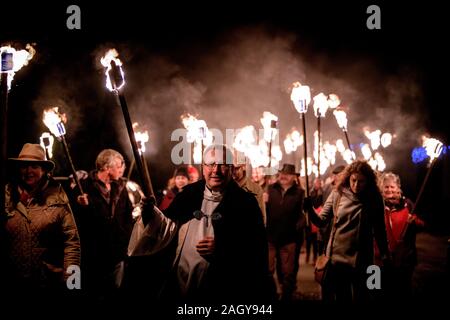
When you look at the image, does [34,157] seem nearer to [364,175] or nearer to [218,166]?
[218,166]

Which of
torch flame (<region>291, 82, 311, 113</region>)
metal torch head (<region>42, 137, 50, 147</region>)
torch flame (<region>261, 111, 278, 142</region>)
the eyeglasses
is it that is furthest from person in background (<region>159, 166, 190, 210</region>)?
the eyeglasses

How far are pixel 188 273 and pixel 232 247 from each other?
0.44 meters

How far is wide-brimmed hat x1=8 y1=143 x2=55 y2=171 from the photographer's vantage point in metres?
3.99

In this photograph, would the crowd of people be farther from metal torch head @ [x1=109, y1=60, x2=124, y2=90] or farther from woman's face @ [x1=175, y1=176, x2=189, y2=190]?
woman's face @ [x1=175, y1=176, x2=189, y2=190]

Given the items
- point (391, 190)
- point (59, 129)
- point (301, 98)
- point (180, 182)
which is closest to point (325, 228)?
point (391, 190)

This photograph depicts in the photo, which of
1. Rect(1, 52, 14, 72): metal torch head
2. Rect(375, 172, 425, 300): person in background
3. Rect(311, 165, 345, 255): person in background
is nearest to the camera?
Rect(1, 52, 14, 72): metal torch head

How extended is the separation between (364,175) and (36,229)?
12.2 ft

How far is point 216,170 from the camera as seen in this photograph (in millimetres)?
3609

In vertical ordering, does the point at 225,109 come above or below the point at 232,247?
above

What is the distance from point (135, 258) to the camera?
153 inches
